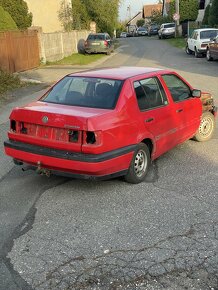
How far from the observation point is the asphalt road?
10.9 feet

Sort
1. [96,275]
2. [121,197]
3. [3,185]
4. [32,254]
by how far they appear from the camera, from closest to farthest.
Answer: [96,275]
[32,254]
[121,197]
[3,185]

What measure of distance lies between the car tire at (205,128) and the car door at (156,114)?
1299mm

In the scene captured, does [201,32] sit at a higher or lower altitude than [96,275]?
higher

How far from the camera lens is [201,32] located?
25.4 meters

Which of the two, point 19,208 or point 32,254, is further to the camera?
point 19,208

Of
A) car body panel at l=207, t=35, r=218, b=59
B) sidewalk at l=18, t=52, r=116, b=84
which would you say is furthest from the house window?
sidewalk at l=18, t=52, r=116, b=84

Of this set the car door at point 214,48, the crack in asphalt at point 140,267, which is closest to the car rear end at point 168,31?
the car door at point 214,48

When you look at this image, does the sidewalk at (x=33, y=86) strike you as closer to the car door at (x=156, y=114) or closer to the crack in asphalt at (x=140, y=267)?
the car door at (x=156, y=114)

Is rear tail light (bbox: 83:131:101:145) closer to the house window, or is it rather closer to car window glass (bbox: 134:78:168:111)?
car window glass (bbox: 134:78:168:111)

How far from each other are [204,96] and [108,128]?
122 inches

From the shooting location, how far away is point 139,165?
5.34 metres

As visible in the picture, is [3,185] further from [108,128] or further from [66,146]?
[108,128]

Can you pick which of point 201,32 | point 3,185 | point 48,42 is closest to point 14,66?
point 48,42

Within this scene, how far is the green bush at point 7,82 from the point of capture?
14.3 meters
